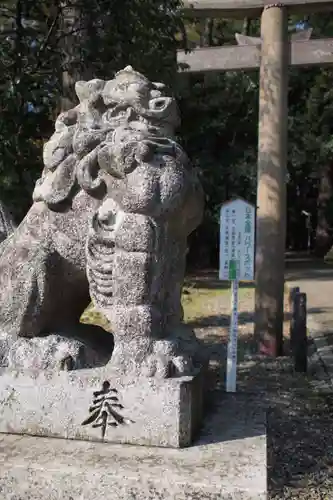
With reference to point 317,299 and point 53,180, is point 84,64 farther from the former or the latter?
point 317,299

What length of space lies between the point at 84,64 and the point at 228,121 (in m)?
9.67

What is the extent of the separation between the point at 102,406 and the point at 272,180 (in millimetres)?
4239

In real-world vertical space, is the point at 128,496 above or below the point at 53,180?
below

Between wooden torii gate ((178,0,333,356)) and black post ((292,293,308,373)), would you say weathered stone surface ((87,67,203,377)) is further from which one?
wooden torii gate ((178,0,333,356))

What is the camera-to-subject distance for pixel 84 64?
13.2 ft

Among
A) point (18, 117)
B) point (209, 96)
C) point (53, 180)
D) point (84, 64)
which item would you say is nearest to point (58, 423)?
point (53, 180)

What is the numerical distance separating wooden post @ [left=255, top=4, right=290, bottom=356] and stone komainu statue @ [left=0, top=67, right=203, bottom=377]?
3.71 m

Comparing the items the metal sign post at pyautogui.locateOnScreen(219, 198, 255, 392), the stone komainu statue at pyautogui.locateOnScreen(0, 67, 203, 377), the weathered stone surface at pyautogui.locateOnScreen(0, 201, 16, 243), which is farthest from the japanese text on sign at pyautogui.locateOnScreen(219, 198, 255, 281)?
the stone komainu statue at pyautogui.locateOnScreen(0, 67, 203, 377)

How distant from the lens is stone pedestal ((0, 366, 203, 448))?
5.79 feet

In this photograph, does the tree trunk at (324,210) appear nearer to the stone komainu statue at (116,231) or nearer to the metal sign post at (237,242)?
the metal sign post at (237,242)

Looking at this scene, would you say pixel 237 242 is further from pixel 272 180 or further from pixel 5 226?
pixel 5 226

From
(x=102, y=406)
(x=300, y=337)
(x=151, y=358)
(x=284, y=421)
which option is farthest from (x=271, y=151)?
(x=102, y=406)

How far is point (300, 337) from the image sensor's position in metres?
5.28

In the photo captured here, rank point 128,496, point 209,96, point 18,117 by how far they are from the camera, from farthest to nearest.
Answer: point 209,96 → point 18,117 → point 128,496
